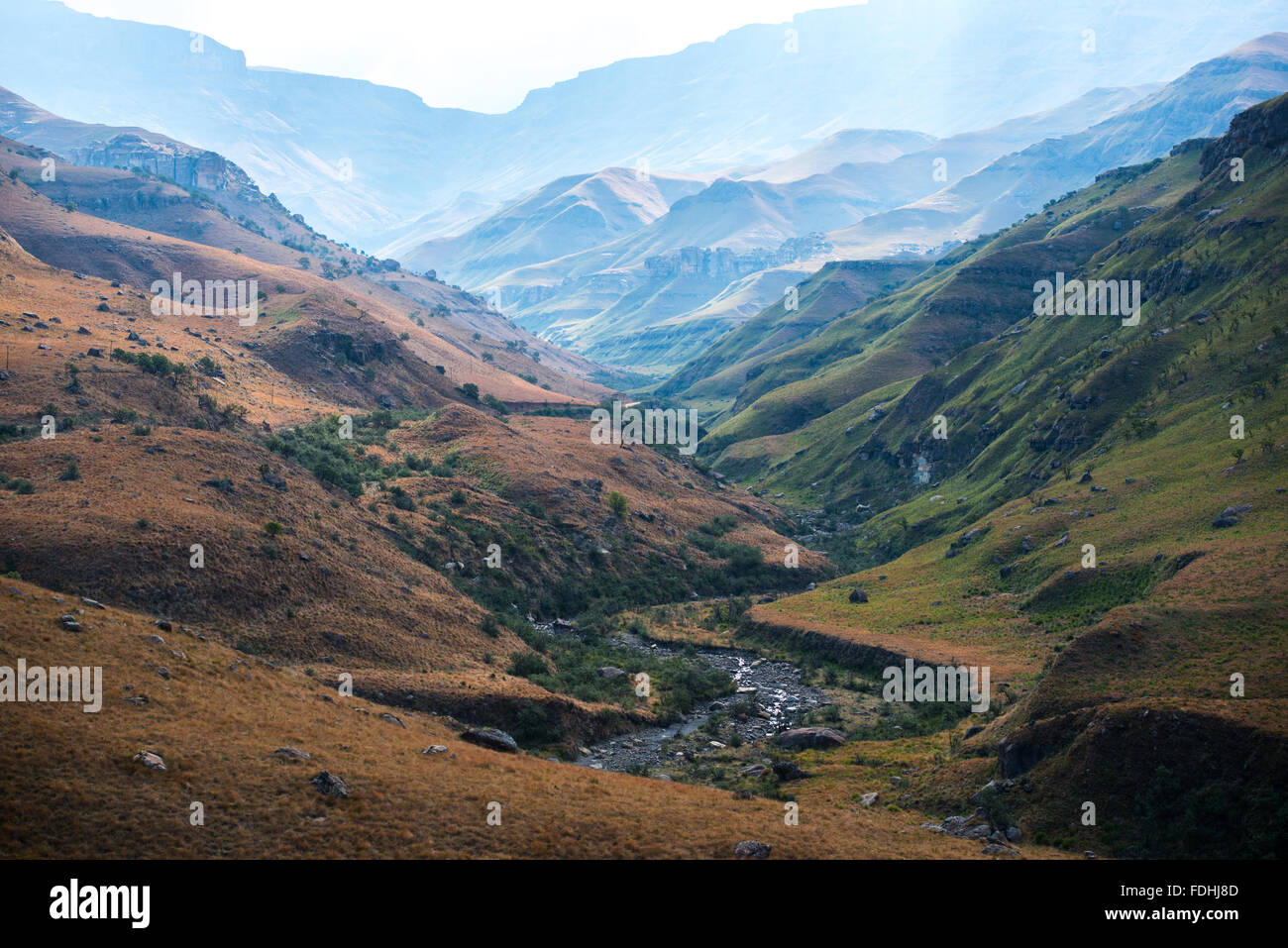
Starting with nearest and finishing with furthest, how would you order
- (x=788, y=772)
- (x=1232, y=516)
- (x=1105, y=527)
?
(x=788, y=772) < (x=1232, y=516) < (x=1105, y=527)

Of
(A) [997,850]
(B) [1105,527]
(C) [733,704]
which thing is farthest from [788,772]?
(B) [1105,527]

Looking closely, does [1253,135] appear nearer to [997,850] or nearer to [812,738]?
[812,738]

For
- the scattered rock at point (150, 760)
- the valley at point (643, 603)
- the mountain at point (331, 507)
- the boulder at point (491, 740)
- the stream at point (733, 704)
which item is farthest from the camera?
the stream at point (733, 704)

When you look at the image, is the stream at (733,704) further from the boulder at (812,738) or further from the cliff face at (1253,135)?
the cliff face at (1253,135)

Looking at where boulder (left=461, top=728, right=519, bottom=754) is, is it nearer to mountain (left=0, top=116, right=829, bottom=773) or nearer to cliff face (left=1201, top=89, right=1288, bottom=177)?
mountain (left=0, top=116, right=829, bottom=773)

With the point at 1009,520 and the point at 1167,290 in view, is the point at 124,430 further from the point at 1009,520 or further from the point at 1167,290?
the point at 1167,290

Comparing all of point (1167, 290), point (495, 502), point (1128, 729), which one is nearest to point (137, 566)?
point (495, 502)

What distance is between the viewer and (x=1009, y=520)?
345 feet

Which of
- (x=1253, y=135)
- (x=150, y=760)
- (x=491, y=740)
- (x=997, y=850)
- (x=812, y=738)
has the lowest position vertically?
(x=997, y=850)

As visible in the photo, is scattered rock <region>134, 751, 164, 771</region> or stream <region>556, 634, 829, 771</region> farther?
stream <region>556, 634, 829, 771</region>

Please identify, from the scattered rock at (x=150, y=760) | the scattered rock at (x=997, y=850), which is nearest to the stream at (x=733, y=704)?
the scattered rock at (x=997, y=850)

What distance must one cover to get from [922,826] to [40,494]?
6379cm

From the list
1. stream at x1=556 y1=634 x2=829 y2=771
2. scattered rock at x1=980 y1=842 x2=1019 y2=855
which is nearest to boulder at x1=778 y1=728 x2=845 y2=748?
stream at x1=556 y1=634 x2=829 y2=771

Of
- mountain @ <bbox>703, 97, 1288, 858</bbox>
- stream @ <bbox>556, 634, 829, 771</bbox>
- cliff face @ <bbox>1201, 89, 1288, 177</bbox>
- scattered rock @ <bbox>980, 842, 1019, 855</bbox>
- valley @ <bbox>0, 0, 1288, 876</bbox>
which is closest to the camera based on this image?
Result: scattered rock @ <bbox>980, 842, 1019, 855</bbox>
